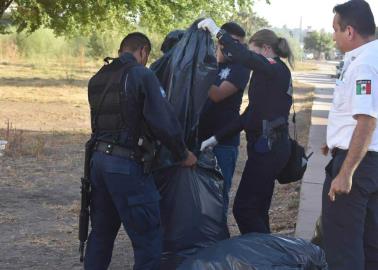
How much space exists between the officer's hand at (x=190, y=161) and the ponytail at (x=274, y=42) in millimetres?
967

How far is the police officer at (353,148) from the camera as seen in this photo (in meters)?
3.16

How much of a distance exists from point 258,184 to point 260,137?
327mm

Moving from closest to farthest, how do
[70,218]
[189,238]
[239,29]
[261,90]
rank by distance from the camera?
[189,238]
[261,90]
[239,29]
[70,218]

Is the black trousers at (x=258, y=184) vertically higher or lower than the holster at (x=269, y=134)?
lower

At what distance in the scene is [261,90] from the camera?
13.3 feet

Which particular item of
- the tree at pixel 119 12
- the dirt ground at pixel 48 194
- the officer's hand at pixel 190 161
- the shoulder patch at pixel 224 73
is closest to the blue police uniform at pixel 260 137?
the shoulder patch at pixel 224 73

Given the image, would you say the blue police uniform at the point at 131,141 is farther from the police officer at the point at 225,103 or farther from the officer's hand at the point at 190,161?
the police officer at the point at 225,103

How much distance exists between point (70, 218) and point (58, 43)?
38.8 meters

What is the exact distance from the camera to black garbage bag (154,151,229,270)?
3.78 metres

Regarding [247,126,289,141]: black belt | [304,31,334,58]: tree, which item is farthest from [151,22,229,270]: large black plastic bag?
[304,31,334,58]: tree

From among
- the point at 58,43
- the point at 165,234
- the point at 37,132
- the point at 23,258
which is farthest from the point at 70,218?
the point at 58,43

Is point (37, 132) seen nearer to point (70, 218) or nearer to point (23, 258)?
point (70, 218)

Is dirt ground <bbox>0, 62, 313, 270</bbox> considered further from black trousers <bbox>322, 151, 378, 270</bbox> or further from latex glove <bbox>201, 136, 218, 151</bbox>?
black trousers <bbox>322, 151, 378, 270</bbox>

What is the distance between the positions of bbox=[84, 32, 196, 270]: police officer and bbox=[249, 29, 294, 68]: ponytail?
2.87 ft
